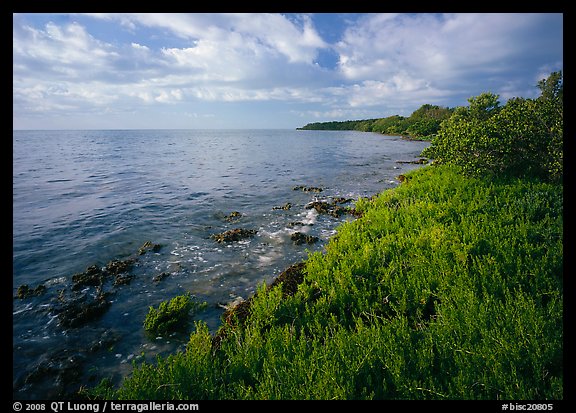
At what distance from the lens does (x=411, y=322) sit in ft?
19.7

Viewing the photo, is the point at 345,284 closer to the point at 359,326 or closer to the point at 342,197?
the point at 359,326

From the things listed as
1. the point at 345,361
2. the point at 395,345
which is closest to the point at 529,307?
the point at 395,345

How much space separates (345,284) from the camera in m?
7.47

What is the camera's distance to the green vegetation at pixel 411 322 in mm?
4145

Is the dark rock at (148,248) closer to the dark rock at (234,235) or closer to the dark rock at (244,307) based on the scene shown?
the dark rock at (234,235)

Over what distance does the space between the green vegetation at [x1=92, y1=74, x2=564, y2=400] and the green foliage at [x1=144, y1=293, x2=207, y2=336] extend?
118 cm

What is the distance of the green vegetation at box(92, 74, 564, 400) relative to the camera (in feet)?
13.6

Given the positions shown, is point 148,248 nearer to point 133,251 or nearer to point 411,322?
point 133,251

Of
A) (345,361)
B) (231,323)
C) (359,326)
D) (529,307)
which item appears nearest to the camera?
(345,361)

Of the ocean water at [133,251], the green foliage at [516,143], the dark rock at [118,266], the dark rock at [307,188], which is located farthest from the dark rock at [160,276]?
the green foliage at [516,143]
